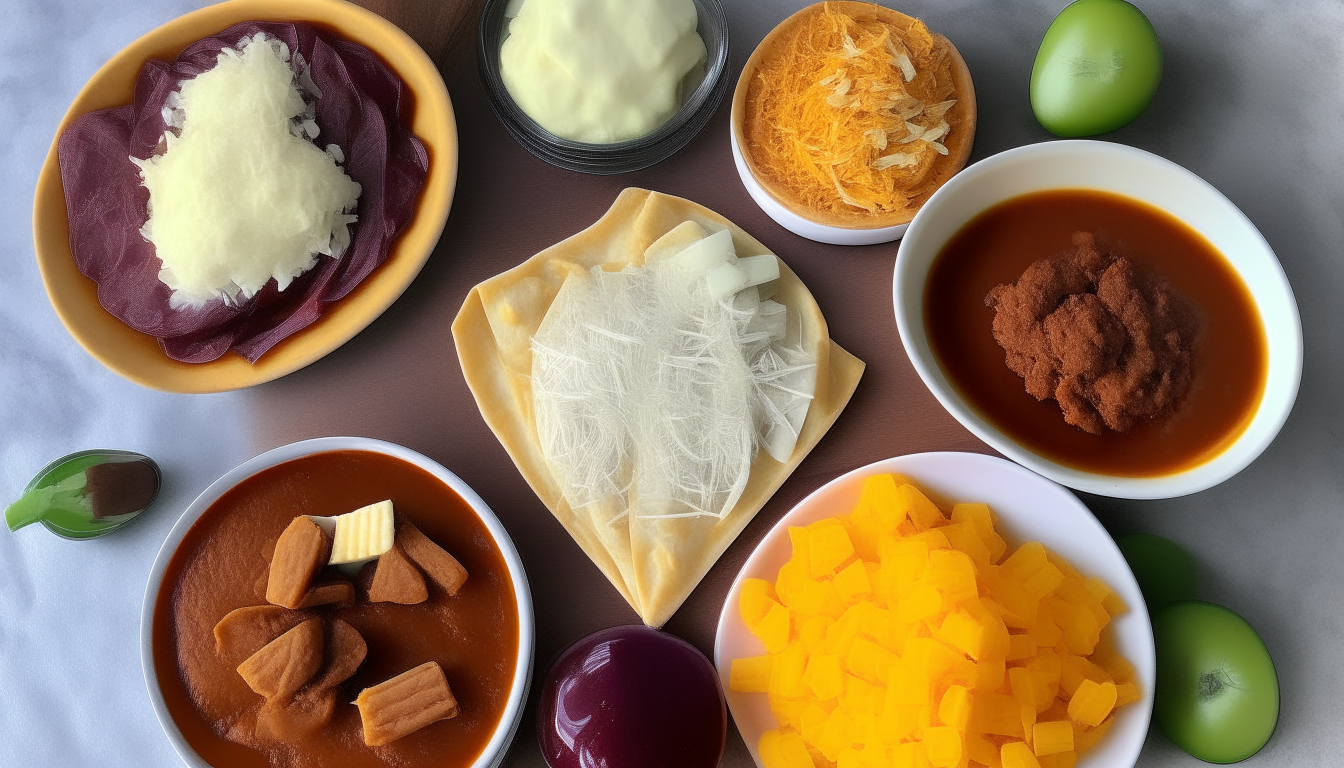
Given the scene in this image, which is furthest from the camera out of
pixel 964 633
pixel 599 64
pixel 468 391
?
pixel 468 391

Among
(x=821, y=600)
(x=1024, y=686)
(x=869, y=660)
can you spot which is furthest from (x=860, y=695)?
(x=1024, y=686)

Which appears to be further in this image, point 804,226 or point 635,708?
point 804,226

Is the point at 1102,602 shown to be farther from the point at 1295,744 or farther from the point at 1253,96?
the point at 1253,96

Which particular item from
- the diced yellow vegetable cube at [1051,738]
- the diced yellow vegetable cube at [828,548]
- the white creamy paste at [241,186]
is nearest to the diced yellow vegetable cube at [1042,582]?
the diced yellow vegetable cube at [1051,738]

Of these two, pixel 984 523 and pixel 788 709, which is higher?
pixel 984 523

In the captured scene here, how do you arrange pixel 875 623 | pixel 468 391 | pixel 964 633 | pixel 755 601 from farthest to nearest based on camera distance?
1. pixel 468 391
2. pixel 755 601
3. pixel 875 623
4. pixel 964 633

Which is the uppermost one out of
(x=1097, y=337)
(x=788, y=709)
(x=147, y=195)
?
(x=147, y=195)

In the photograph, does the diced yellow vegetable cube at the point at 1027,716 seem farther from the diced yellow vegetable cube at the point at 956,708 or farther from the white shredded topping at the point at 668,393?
the white shredded topping at the point at 668,393

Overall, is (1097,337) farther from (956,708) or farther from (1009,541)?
(956,708)
